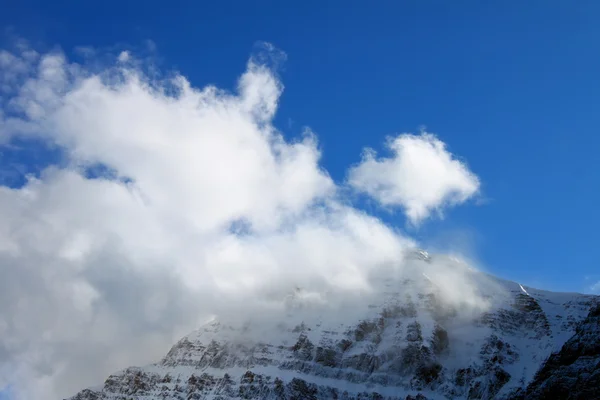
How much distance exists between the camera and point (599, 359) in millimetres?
199750

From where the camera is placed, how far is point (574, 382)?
19725cm

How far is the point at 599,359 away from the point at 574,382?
11.5m
